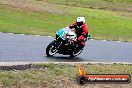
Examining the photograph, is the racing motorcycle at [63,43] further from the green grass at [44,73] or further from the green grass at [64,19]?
the green grass at [64,19]

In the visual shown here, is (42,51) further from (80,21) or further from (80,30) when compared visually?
(80,21)

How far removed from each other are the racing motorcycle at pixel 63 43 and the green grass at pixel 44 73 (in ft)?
8.62

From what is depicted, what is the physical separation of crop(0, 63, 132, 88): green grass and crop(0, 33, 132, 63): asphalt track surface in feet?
7.40

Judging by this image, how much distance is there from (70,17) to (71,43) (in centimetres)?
2228

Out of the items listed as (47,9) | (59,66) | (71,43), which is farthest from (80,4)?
(59,66)

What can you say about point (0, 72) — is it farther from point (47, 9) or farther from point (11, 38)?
point (47, 9)

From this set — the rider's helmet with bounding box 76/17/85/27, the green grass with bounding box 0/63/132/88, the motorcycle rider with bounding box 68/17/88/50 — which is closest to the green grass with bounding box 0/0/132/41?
the motorcycle rider with bounding box 68/17/88/50

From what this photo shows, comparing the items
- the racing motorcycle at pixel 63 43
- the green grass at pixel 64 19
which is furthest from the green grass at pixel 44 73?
the green grass at pixel 64 19

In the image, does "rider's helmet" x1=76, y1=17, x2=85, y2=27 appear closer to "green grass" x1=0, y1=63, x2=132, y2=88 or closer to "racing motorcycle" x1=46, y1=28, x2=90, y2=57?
"racing motorcycle" x1=46, y1=28, x2=90, y2=57

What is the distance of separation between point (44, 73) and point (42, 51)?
5.96 meters

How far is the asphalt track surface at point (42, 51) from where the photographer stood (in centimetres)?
1670

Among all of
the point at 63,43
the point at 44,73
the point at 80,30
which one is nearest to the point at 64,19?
the point at 80,30

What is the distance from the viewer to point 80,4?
166 ft

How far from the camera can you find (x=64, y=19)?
38219 mm
